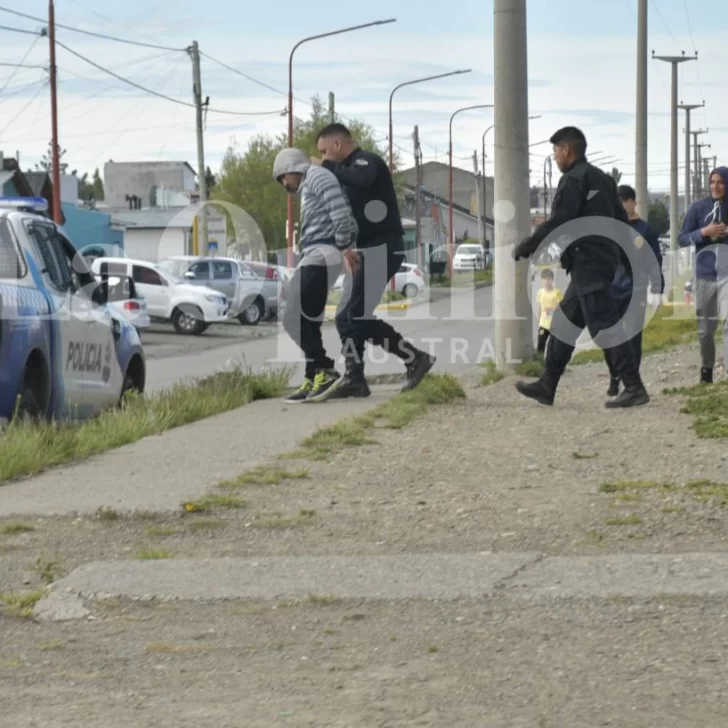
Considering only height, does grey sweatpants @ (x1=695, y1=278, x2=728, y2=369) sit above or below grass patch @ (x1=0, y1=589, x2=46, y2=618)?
above

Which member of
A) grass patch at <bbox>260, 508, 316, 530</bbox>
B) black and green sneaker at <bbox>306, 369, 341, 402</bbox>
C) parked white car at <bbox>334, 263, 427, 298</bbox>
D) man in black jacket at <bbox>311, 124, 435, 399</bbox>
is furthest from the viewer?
parked white car at <bbox>334, 263, 427, 298</bbox>

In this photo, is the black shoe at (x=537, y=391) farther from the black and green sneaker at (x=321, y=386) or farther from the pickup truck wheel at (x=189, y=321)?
the pickup truck wheel at (x=189, y=321)

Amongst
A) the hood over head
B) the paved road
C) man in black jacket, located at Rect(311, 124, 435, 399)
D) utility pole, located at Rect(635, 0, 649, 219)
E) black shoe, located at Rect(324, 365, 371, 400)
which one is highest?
utility pole, located at Rect(635, 0, 649, 219)

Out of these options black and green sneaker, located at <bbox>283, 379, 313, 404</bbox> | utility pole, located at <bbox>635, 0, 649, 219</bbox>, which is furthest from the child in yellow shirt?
utility pole, located at <bbox>635, 0, 649, 219</bbox>

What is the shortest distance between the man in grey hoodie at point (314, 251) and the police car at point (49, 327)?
1.40 m

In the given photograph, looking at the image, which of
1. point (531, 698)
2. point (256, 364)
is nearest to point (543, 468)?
point (531, 698)

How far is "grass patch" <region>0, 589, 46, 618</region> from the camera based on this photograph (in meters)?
5.19

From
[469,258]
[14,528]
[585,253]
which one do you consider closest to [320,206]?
[585,253]

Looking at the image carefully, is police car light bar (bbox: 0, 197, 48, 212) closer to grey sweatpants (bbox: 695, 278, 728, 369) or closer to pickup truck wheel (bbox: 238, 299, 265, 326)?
grey sweatpants (bbox: 695, 278, 728, 369)

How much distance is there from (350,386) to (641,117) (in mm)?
21951

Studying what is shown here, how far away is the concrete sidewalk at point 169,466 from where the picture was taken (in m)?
7.30

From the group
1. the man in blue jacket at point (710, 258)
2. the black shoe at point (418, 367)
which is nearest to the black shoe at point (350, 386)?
the black shoe at point (418, 367)

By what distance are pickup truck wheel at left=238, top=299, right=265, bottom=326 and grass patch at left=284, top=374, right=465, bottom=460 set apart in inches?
1052

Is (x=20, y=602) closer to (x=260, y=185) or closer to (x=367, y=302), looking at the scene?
(x=367, y=302)
